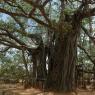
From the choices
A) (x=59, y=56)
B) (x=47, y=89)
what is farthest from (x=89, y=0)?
(x=47, y=89)

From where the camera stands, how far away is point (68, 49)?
388 inches

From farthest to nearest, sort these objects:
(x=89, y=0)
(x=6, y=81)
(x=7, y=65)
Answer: (x=7, y=65) → (x=6, y=81) → (x=89, y=0)

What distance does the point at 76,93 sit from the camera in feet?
31.5

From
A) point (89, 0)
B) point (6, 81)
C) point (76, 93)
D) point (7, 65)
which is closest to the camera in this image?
point (89, 0)

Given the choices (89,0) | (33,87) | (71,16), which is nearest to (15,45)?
(33,87)

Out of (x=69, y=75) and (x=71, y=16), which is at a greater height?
(x=71, y=16)

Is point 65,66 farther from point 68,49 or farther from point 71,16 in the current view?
point 71,16

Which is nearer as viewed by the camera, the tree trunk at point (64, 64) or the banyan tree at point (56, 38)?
the banyan tree at point (56, 38)

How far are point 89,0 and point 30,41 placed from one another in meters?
4.88

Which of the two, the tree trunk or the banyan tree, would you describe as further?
the tree trunk

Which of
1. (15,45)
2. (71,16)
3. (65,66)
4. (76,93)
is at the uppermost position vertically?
(71,16)

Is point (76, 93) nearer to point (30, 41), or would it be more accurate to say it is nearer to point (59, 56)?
point (59, 56)

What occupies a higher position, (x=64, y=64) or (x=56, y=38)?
(x=56, y=38)

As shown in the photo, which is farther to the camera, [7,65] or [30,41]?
[7,65]
